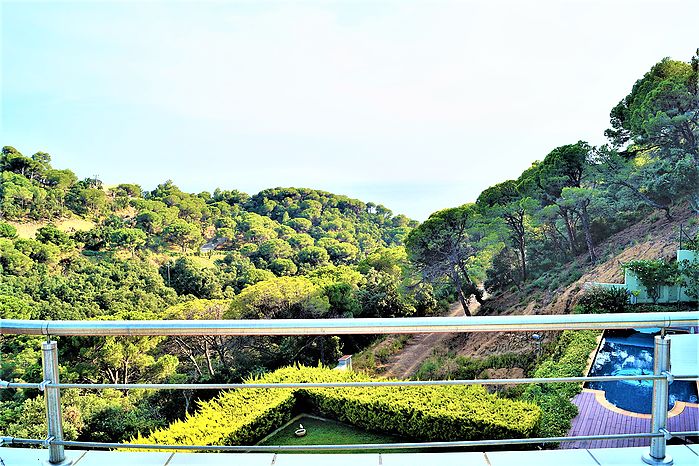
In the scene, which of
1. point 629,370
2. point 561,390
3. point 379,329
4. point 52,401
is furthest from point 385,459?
point 629,370

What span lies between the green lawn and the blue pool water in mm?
2512

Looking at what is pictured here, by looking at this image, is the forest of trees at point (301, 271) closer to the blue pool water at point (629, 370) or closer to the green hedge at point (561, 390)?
the green hedge at point (561, 390)

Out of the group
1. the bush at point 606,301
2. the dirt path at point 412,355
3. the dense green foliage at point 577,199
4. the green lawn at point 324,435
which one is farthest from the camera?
the dirt path at point 412,355

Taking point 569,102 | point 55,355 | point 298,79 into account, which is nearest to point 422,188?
point 569,102

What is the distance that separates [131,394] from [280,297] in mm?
4846

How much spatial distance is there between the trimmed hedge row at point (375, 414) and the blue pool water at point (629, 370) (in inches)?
57.3

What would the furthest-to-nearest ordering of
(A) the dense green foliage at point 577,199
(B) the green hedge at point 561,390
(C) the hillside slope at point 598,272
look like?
(A) the dense green foliage at point 577,199
(C) the hillside slope at point 598,272
(B) the green hedge at point 561,390

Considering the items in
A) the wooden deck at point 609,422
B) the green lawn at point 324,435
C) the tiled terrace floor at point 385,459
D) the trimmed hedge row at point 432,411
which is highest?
the tiled terrace floor at point 385,459

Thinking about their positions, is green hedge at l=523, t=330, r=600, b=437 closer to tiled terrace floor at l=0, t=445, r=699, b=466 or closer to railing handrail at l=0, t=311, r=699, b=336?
tiled terrace floor at l=0, t=445, r=699, b=466

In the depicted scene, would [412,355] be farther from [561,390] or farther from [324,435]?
[324,435]

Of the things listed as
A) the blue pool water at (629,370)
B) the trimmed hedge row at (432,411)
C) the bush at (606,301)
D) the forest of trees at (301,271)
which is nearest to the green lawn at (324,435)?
the trimmed hedge row at (432,411)

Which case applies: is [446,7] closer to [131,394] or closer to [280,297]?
[280,297]

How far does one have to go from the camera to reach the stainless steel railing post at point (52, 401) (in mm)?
1056

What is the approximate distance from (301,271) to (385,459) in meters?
24.4
